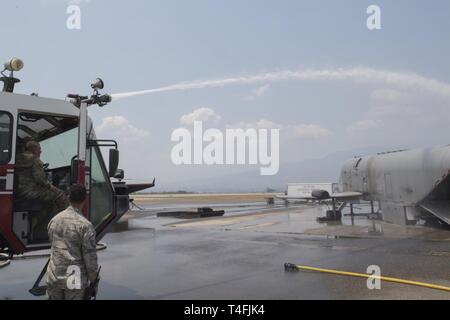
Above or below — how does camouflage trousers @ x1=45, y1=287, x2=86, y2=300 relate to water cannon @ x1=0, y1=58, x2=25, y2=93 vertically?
below

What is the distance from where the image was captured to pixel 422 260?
10.6 metres

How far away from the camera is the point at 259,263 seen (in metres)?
11.0

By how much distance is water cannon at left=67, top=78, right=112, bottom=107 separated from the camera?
758cm

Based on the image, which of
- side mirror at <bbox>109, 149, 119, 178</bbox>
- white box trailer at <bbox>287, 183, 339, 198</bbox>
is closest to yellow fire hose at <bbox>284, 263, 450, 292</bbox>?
side mirror at <bbox>109, 149, 119, 178</bbox>

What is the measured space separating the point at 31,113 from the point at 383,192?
19.0 m

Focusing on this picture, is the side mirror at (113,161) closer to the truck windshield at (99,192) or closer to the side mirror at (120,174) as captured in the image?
the truck windshield at (99,192)

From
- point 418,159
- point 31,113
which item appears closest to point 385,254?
point 418,159

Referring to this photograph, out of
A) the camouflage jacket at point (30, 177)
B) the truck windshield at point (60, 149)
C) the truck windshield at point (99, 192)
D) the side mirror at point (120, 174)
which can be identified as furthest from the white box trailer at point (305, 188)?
the camouflage jacket at point (30, 177)

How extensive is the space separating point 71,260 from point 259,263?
6842 mm

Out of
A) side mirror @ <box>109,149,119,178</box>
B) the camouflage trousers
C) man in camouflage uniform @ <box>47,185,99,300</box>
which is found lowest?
the camouflage trousers

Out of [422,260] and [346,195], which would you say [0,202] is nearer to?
[422,260]

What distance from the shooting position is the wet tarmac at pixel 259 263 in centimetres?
787

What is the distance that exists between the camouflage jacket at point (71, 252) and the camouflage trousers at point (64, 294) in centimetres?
6

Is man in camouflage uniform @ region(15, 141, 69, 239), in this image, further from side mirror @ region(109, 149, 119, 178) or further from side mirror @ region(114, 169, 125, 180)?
side mirror @ region(114, 169, 125, 180)
